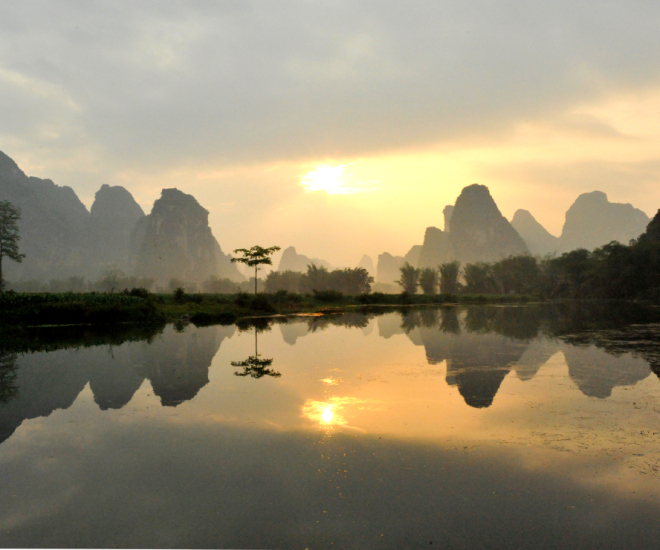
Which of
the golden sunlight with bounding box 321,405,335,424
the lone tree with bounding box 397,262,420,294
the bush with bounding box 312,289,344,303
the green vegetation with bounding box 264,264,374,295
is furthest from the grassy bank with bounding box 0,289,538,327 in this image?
the lone tree with bounding box 397,262,420,294

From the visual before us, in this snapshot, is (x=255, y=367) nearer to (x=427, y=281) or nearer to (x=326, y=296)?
(x=326, y=296)

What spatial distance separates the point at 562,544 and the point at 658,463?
115 inches

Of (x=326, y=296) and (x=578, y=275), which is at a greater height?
(x=578, y=275)

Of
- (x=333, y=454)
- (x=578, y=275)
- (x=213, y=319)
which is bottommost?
(x=333, y=454)

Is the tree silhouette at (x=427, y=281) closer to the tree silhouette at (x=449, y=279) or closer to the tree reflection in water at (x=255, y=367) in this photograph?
the tree silhouette at (x=449, y=279)

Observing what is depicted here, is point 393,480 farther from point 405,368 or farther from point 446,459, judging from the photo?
point 405,368

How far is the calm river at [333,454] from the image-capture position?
439 centimetres

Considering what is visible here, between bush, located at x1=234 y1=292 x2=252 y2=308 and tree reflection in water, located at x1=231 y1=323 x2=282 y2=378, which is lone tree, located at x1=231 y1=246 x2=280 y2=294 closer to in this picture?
bush, located at x1=234 y1=292 x2=252 y2=308

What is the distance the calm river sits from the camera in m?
4.39

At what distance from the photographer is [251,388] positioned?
34.8 feet

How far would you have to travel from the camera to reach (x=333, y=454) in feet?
20.6

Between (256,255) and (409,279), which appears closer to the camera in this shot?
(256,255)

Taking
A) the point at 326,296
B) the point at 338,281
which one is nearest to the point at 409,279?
the point at 338,281

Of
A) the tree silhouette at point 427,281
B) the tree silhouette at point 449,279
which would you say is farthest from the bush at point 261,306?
the tree silhouette at point 449,279
